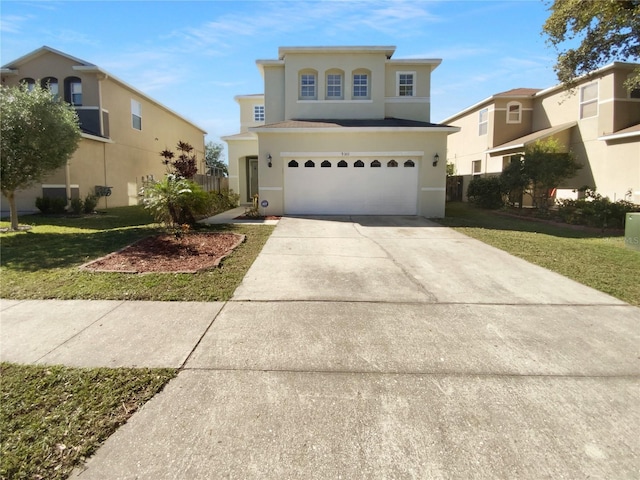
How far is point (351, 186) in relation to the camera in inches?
604

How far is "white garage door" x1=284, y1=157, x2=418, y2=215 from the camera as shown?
50.0 feet

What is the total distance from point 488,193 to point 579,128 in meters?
5.06

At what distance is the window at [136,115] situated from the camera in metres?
21.3

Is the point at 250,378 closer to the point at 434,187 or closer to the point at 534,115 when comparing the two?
the point at 434,187

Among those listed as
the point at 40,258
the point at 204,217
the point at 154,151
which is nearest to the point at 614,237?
the point at 204,217

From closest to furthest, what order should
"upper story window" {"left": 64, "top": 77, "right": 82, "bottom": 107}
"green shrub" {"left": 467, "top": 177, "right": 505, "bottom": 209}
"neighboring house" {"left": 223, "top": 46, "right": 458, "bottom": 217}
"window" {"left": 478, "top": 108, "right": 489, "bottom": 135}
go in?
"neighboring house" {"left": 223, "top": 46, "right": 458, "bottom": 217} → "upper story window" {"left": 64, "top": 77, "right": 82, "bottom": 107} → "green shrub" {"left": 467, "top": 177, "right": 505, "bottom": 209} → "window" {"left": 478, "top": 108, "right": 489, "bottom": 135}

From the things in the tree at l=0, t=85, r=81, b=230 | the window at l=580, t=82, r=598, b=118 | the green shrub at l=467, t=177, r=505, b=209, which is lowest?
the green shrub at l=467, t=177, r=505, b=209

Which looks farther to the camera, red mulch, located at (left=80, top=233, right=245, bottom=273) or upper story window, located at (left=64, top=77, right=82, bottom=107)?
upper story window, located at (left=64, top=77, right=82, bottom=107)

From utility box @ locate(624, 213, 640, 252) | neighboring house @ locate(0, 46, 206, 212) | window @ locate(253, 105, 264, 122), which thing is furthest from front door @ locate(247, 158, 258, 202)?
utility box @ locate(624, 213, 640, 252)

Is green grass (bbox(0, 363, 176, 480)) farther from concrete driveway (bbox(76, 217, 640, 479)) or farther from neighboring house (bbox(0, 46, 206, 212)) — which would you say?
neighboring house (bbox(0, 46, 206, 212))

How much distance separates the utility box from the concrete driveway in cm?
450

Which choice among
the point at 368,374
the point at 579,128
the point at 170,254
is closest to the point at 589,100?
the point at 579,128

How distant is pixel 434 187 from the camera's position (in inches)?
599

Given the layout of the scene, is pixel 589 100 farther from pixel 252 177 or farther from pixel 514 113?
pixel 252 177
